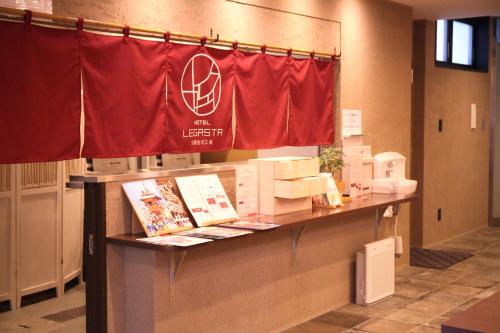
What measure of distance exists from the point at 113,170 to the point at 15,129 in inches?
37.0

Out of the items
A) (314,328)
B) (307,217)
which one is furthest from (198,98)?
(314,328)

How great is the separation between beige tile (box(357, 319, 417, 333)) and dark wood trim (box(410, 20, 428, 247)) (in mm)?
3315

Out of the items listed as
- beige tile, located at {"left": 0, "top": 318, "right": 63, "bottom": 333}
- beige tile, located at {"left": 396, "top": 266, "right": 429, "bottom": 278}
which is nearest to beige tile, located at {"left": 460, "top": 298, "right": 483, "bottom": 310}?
beige tile, located at {"left": 396, "top": 266, "right": 429, "bottom": 278}

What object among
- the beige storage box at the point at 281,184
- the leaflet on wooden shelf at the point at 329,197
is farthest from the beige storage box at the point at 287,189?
the leaflet on wooden shelf at the point at 329,197

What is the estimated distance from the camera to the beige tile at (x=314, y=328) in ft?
16.4

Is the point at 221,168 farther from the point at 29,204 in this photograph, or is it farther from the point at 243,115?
the point at 29,204

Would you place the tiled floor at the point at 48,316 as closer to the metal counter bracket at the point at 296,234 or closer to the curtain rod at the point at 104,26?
the metal counter bracket at the point at 296,234

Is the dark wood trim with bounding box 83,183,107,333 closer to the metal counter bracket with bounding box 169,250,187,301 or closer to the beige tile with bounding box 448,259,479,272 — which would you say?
the metal counter bracket with bounding box 169,250,187,301

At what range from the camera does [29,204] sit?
5.72 m

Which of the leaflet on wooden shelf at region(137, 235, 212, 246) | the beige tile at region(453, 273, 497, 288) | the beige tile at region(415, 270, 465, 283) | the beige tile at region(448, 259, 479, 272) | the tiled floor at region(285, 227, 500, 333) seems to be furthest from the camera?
the beige tile at region(448, 259, 479, 272)

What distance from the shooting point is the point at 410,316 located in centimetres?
539

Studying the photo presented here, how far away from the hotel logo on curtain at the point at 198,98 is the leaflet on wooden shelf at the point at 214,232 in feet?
1.78

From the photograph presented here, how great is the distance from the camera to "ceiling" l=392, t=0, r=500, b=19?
704 cm

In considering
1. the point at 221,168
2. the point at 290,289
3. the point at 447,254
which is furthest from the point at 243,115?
the point at 447,254
